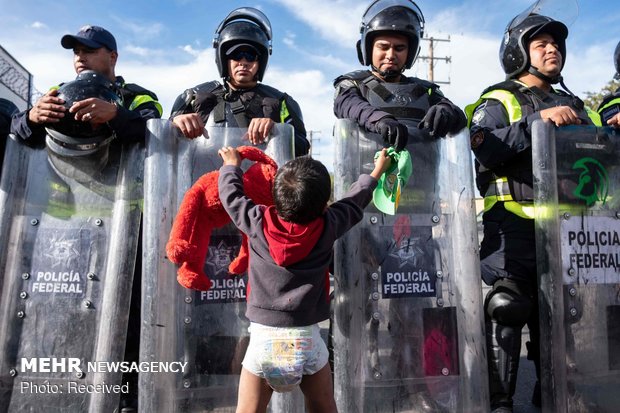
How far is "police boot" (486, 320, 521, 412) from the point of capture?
2.53 m

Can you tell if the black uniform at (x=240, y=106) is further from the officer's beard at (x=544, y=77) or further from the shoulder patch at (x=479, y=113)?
the officer's beard at (x=544, y=77)

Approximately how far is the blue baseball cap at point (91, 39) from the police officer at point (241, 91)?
0.59 metres

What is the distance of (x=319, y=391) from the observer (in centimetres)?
195

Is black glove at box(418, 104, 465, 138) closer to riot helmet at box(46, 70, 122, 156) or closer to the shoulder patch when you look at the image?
the shoulder patch

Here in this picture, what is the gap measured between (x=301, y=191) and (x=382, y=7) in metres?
1.55

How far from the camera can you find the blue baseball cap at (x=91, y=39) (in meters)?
2.90

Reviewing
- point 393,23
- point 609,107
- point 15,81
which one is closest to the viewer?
point 393,23

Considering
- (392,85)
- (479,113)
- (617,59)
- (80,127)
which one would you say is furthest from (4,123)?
(617,59)

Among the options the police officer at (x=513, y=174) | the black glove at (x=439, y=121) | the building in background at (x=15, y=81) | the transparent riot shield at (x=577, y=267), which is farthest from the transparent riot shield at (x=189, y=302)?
the building in background at (x=15, y=81)

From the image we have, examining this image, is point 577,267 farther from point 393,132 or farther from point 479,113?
point 393,132

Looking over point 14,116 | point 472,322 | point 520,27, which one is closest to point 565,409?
point 472,322

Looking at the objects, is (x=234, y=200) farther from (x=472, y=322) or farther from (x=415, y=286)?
(x=472, y=322)

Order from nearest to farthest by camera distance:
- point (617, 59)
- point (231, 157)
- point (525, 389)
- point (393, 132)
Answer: point (231, 157)
point (393, 132)
point (525, 389)
point (617, 59)

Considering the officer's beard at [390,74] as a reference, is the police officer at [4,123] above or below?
below
